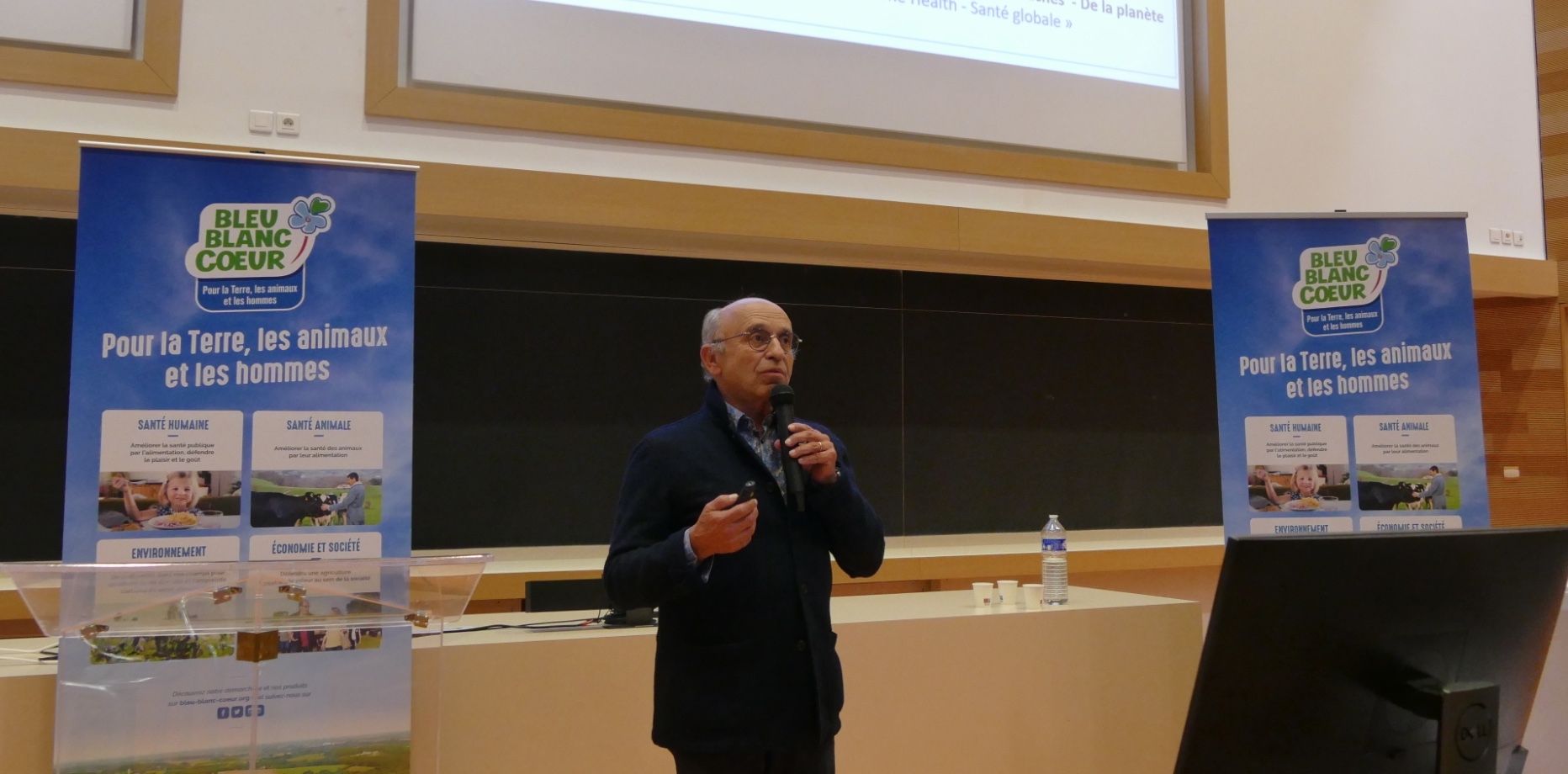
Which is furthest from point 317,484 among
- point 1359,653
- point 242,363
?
point 1359,653

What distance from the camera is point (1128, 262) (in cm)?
528

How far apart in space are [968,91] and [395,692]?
3992 millimetres

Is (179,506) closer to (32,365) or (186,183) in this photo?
(186,183)

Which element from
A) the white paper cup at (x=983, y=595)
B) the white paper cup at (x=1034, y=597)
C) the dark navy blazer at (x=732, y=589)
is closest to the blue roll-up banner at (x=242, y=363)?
the dark navy blazer at (x=732, y=589)

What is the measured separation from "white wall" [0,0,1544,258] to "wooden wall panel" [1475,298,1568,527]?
0.46 m

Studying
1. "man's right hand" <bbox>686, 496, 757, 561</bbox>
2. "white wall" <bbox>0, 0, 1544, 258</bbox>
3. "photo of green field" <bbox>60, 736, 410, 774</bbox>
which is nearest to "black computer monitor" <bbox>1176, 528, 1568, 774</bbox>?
"man's right hand" <bbox>686, 496, 757, 561</bbox>

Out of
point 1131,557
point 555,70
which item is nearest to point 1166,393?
point 1131,557

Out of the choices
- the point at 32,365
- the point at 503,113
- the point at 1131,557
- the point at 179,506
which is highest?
the point at 503,113

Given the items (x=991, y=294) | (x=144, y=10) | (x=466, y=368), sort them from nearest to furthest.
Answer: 1. (x=144, y=10)
2. (x=466, y=368)
3. (x=991, y=294)

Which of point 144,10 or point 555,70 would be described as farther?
point 555,70

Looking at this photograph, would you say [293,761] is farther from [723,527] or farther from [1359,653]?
[1359,653]

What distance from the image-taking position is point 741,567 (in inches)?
72.8

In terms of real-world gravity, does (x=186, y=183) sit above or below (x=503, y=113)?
below

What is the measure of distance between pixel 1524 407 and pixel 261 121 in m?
6.85
